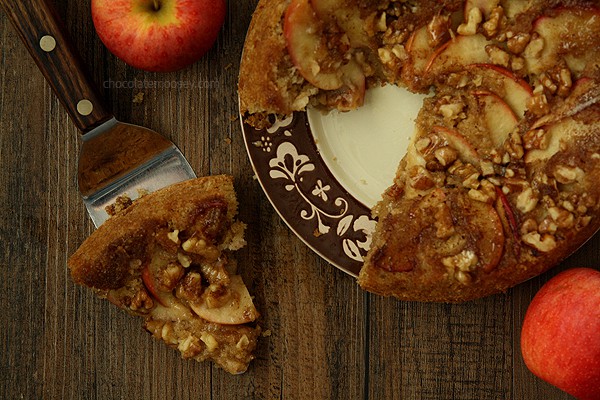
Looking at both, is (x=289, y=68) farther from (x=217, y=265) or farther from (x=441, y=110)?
(x=217, y=265)

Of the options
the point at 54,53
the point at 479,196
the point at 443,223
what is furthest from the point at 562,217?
the point at 54,53

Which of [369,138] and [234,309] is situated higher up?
[369,138]

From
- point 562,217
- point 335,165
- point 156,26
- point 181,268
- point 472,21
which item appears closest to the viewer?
point 562,217

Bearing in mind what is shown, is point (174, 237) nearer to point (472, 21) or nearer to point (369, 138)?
point (369, 138)

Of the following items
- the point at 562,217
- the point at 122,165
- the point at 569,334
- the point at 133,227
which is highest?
the point at 122,165

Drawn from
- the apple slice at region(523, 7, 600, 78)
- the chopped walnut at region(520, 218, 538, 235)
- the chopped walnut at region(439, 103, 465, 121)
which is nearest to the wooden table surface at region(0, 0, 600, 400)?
the chopped walnut at region(520, 218, 538, 235)

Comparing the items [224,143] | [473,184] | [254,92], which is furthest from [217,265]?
[473,184]
